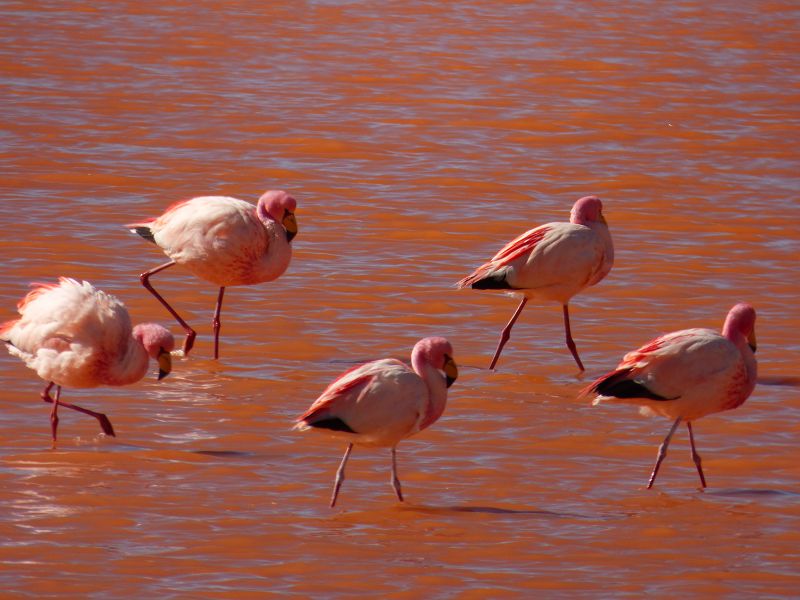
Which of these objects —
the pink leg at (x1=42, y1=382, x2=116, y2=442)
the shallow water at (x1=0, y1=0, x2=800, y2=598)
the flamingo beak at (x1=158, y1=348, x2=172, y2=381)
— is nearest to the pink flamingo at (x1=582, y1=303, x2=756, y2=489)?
the shallow water at (x1=0, y1=0, x2=800, y2=598)

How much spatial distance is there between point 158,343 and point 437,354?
1.51 meters

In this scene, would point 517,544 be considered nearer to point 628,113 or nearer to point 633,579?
point 633,579

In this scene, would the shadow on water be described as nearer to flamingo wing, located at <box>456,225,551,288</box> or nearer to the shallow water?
the shallow water

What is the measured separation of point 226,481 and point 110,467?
548 mm

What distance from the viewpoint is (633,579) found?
21.8ft

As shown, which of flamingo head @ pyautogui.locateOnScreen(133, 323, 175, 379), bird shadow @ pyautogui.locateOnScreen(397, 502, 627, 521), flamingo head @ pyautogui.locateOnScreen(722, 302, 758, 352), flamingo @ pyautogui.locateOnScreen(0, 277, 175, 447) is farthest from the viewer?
flamingo head @ pyautogui.locateOnScreen(133, 323, 175, 379)

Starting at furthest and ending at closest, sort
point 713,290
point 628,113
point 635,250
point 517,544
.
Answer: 1. point 628,113
2. point 635,250
3. point 713,290
4. point 517,544

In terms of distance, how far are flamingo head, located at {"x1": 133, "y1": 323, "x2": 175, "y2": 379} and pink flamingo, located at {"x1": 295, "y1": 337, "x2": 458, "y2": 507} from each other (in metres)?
1.25

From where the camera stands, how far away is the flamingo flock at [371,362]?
7277mm

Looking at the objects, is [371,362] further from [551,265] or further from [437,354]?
[551,265]

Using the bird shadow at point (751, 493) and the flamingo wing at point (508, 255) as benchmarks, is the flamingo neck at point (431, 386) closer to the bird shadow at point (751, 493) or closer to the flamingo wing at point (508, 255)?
the bird shadow at point (751, 493)

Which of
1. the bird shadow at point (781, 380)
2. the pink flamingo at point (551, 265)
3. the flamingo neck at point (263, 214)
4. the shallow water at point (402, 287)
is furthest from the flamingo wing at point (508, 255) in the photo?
the bird shadow at point (781, 380)

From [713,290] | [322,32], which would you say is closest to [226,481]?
[713,290]

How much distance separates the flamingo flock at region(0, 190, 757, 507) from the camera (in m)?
7.28
